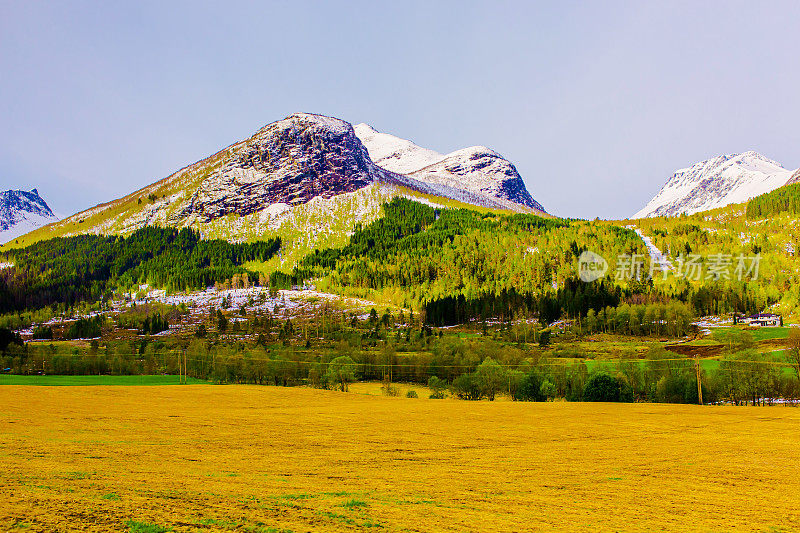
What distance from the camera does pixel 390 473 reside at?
677 inches

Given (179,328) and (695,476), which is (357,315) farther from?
(695,476)

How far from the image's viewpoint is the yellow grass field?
11.1 metres

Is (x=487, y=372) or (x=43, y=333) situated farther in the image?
(x=43, y=333)

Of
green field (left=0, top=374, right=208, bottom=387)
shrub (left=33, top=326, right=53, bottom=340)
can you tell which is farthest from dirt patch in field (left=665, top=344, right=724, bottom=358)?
shrub (left=33, top=326, right=53, bottom=340)

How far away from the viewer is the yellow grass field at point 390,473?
11.1 metres

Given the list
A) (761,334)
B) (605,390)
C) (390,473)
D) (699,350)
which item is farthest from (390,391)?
(761,334)

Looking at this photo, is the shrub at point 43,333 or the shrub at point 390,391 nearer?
the shrub at point 390,391

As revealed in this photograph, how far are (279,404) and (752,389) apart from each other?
62.7 meters

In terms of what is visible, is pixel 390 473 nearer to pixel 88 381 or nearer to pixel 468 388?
pixel 468 388

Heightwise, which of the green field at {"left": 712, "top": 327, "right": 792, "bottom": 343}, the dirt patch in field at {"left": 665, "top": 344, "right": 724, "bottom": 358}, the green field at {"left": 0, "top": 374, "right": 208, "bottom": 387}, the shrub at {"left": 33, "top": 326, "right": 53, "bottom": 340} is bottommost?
the dirt patch in field at {"left": 665, "top": 344, "right": 724, "bottom": 358}

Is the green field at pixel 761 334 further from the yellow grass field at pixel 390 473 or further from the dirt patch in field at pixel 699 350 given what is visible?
the yellow grass field at pixel 390 473

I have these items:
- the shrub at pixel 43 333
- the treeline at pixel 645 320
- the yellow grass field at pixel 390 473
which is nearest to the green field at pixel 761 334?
the treeline at pixel 645 320

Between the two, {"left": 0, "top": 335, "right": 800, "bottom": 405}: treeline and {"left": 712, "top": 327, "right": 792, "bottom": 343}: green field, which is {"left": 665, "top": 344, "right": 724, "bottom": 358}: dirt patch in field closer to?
{"left": 712, "top": 327, "right": 792, "bottom": 343}: green field

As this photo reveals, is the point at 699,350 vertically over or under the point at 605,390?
under
